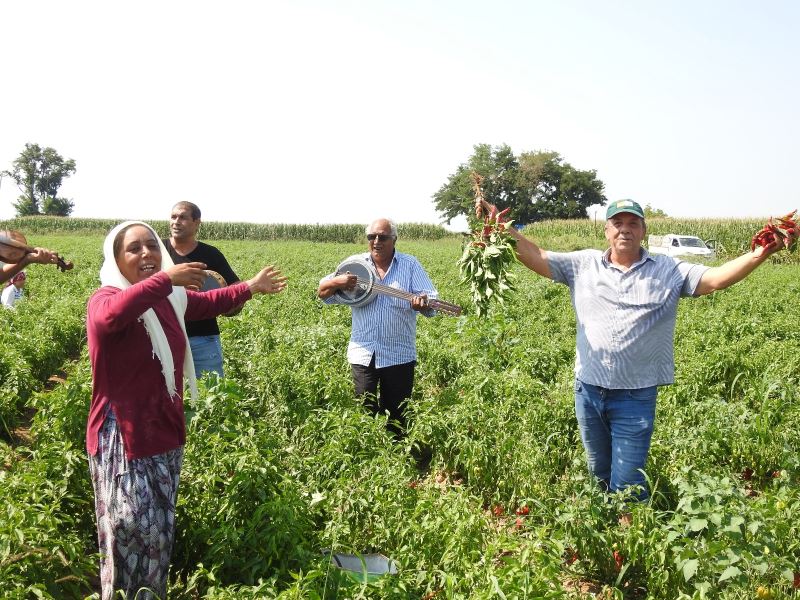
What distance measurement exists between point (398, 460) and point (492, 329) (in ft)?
12.9

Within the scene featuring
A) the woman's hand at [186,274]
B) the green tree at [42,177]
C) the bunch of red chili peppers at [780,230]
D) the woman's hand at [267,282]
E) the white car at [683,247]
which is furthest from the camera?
the green tree at [42,177]

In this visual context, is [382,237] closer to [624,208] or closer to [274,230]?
[624,208]

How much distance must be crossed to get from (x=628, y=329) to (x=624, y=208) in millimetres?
663

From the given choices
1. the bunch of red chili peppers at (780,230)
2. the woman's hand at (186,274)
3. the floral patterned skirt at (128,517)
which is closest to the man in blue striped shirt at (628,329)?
the bunch of red chili peppers at (780,230)

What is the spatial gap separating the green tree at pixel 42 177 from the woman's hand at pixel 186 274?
94.2m

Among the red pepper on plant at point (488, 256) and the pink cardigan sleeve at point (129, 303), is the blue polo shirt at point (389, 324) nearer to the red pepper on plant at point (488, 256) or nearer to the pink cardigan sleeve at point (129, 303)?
the red pepper on plant at point (488, 256)

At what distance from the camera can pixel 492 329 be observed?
7.68 m

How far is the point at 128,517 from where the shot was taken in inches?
107

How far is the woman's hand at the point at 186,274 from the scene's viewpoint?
271 centimetres

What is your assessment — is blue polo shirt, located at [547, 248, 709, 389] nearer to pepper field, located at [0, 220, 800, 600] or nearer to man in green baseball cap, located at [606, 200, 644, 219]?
man in green baseball cap, located at [606, 200, 644, 219]

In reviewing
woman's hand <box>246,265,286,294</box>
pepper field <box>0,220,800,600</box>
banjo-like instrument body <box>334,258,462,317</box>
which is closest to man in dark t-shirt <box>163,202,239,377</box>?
pepper field <box>0,220,800,600</box>

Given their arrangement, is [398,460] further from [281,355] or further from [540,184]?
[540,184]

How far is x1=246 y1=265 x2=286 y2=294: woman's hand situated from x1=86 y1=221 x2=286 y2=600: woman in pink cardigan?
62 centimetres

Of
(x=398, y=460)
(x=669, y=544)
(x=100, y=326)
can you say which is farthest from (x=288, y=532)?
(x=669, y=544)
